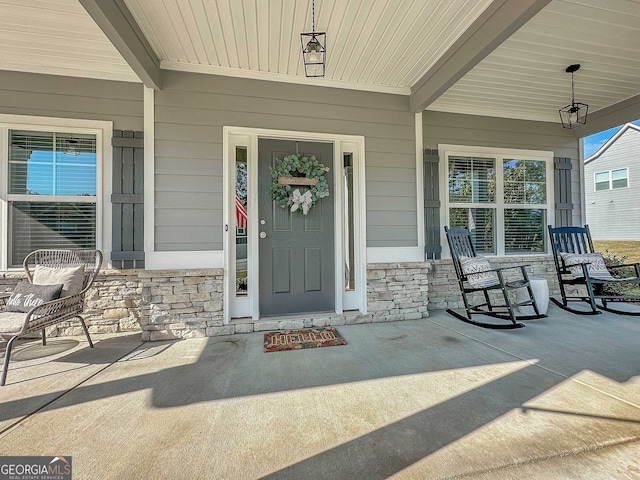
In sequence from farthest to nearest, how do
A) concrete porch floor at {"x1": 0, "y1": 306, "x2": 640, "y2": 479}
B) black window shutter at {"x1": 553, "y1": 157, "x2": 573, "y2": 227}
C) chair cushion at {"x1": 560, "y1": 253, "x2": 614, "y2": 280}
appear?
black window shutter at {"x1": 553, "y1": 157, "x2": 573, "y2": 227}, chair cushion at {"x1": 560, "y1": 253, "x2": 614, "y2": 280}, concrete porch floor at {"x1": 0, "y1": 306, "x2": 640, "y2": 479}

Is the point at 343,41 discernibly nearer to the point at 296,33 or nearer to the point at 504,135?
the point at 296,33

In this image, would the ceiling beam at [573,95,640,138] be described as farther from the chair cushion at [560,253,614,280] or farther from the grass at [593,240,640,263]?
the grass at [593,240,640,263]

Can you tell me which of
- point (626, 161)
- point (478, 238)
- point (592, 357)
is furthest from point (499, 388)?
point (626, 161)

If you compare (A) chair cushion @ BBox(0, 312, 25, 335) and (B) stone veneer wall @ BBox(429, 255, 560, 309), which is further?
(B) stone veneer wall @ BBox(429, 255, 560, 309)

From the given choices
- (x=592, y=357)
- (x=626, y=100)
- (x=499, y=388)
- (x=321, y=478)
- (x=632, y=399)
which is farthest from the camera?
(x=626, y=100)

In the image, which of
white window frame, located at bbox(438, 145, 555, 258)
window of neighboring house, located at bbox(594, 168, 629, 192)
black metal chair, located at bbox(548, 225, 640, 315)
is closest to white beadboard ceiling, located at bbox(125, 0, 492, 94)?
white window frame, located at bbox(438, 145, 555, 258)

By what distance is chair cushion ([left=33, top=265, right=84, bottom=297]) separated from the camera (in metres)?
2.58

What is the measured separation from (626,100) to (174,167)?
6004mm

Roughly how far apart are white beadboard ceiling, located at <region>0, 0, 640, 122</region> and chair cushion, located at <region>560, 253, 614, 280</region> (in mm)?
2187

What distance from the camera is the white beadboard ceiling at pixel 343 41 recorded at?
2.36 metres

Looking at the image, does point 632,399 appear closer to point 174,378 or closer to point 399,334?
point 399,334

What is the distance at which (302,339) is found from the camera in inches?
112

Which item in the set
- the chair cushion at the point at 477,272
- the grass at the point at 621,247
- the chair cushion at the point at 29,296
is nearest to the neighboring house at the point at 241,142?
the chair cushion at the point at 477,272

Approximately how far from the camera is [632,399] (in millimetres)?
1735
